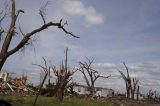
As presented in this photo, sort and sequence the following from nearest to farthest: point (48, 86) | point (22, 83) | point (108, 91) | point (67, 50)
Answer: point (67, 50) < point (22, 83) < point (48, 86) < point (108, 91)

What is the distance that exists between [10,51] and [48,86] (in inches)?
708

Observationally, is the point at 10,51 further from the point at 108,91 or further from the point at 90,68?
the point at 108,91

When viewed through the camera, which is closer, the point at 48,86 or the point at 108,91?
the point at 48,86

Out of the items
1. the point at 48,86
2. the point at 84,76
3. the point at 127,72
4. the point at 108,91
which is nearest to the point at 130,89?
the point at 127,72

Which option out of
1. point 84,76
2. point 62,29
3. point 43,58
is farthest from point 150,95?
point 62,29

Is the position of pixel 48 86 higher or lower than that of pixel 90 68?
lower

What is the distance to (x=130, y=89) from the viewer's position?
2741 inches

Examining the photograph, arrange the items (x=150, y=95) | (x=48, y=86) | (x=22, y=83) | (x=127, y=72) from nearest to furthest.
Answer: (x=22, y=83) → (x=48, y=86) → (x=127, y=72) → (x=150, y=95)

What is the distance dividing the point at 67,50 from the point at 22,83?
7525 millimetres

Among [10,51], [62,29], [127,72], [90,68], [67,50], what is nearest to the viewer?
[10,51]

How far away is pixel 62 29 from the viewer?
28.6 metres

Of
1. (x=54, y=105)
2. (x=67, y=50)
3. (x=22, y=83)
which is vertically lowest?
(x=54, y=105)

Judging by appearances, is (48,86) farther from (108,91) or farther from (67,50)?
(108,91)

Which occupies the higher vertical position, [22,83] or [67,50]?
[67,50]
